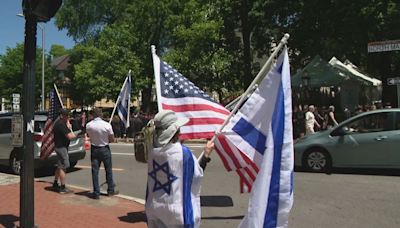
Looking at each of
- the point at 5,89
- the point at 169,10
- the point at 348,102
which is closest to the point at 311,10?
the point at 348,102

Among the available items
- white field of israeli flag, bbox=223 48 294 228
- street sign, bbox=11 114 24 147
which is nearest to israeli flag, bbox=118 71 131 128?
street sign, bbox=11 114 24 147

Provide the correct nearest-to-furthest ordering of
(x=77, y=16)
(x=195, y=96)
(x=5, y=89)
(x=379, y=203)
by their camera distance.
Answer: (x=195, y=96)
(x=379, y=203)
(x=77, y=16)
(x=5, y=89)

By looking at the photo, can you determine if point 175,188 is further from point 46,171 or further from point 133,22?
point 133,22

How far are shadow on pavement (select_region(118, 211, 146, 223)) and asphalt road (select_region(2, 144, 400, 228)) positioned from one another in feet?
3.28

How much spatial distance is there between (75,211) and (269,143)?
4.22 metres

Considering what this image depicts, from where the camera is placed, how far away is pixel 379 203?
6754 mm

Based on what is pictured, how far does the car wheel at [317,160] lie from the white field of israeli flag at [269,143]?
20.9 ft

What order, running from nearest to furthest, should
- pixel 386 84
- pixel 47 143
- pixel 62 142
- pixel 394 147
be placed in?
pixel 62 142 < pixel 47 143 < pixel 394 147 < pixel 386 84

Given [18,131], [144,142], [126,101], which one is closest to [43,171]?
[126,101]

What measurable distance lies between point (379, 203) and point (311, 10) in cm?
1765

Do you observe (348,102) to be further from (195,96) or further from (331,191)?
(195,96)

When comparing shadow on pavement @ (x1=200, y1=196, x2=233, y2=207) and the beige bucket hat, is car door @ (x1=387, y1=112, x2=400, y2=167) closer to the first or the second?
shadow on pavement @ (x1=200, y1=196, x2=233, y2=207)

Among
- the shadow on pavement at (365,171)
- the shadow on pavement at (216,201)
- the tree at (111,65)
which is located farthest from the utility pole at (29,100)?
the tree at (111,65)

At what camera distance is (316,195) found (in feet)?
24.4
